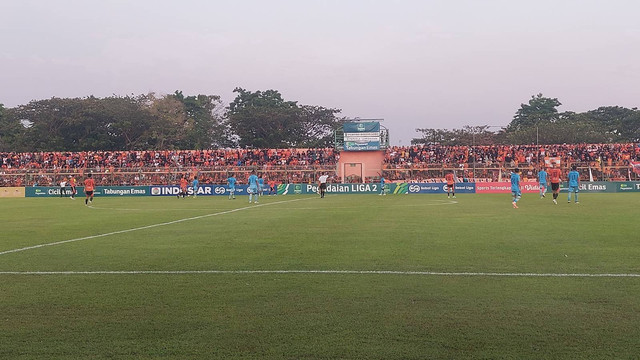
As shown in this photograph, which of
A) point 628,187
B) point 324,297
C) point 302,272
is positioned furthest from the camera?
point 628,187

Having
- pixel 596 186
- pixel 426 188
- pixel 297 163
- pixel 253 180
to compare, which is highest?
pixel 297 163

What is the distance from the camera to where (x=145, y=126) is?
7231cm

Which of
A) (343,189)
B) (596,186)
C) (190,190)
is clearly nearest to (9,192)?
(190,190)

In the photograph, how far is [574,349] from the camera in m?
4.75

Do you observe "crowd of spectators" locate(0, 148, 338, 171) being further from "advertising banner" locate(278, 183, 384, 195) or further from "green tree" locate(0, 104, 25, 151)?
"green tree" locate(0, 104, 25, 151)

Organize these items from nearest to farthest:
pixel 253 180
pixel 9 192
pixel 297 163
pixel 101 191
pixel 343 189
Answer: pixel 253 180 < pixel 343 189 < pixel 101 191 < pixel 9 192 < pixel 297 163

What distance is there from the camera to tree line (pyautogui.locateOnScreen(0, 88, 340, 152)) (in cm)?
7000

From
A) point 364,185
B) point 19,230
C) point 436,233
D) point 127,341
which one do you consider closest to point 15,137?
point 364,185

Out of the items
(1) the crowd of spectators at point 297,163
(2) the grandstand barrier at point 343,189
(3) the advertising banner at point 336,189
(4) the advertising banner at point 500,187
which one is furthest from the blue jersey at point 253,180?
(4) the advertising banner at point 500,187

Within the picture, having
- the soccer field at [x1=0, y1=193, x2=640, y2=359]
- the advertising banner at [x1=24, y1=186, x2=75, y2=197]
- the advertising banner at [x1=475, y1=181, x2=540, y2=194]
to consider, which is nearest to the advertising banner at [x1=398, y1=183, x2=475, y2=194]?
the advertising banner at [x1=475, y1=181, x2=540, y2=194]

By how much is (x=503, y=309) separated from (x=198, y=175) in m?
46.0

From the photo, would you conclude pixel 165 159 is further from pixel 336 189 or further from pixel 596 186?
pixel 596 186

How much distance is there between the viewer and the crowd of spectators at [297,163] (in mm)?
48125

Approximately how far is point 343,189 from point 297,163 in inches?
374
